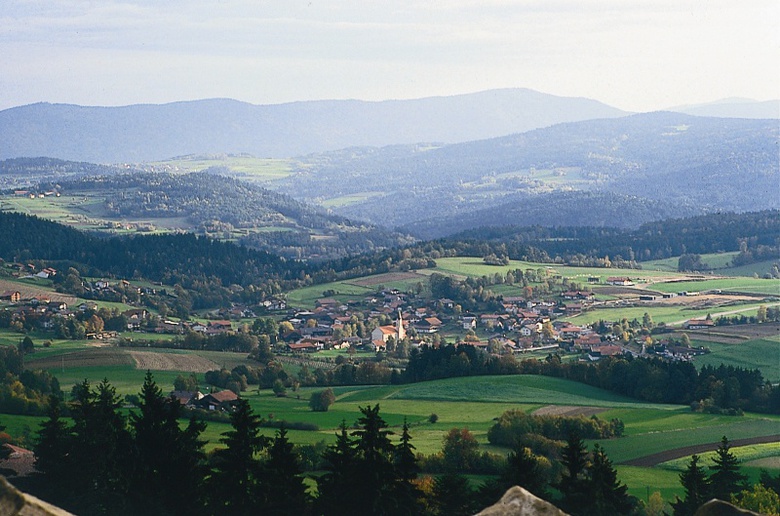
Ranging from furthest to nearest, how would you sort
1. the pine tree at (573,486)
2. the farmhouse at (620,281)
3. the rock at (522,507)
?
1. the farmhouse at (620,281)
2. the pine tree at (573,486)
3. the rock at (522,507)

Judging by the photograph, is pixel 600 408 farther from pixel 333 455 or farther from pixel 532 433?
pixel 333 455

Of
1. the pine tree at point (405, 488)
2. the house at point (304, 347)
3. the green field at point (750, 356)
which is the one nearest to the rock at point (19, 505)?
the pine tree at point (405, 488)

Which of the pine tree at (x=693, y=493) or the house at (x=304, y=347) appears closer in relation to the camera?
the pine tree at (x=693, y=493)

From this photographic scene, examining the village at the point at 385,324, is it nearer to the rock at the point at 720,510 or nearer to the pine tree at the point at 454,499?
the pine tree at the point at 454,499

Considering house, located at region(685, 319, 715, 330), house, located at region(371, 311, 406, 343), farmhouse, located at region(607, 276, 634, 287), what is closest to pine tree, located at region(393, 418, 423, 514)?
house, located at region(685, 319, 715, 330)

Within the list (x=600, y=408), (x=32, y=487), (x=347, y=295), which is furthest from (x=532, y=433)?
(x=347, y=295)

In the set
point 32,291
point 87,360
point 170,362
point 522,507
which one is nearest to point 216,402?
point 170,362

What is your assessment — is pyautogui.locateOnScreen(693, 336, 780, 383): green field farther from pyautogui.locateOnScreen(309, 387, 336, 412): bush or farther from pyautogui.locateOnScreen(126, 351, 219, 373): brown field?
pyautogui.locateOnScreen(126, 351, 219, 373): brown field
